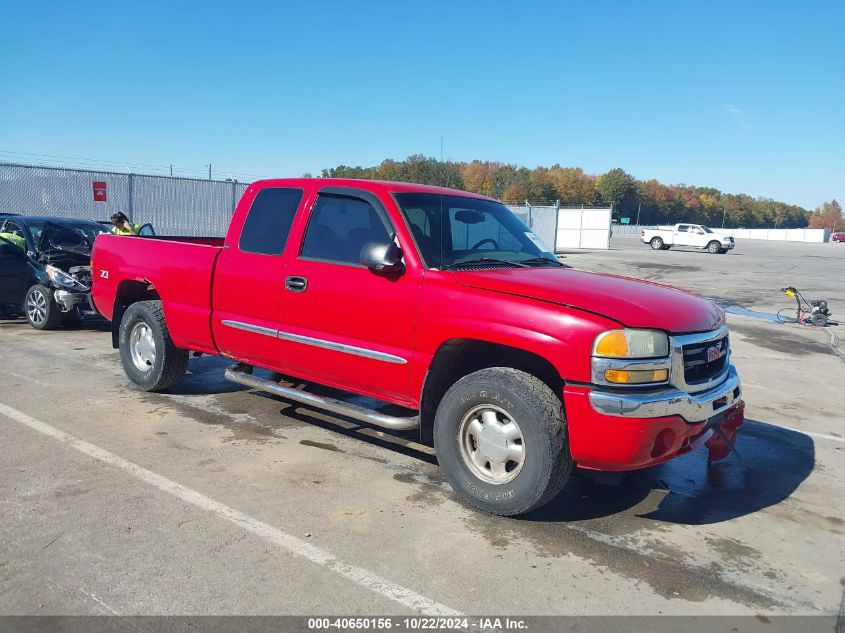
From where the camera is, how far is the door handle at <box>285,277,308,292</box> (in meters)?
4.89

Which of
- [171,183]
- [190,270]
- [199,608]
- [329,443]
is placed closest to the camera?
[199,608]

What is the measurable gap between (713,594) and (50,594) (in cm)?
306

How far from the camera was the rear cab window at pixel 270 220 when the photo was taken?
17.1 ft

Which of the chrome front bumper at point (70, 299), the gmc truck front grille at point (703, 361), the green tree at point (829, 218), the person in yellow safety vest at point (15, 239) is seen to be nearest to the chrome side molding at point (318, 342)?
the gmc truck front grille at point (703, 361)

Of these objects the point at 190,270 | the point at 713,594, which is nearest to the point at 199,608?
the point at 713,594

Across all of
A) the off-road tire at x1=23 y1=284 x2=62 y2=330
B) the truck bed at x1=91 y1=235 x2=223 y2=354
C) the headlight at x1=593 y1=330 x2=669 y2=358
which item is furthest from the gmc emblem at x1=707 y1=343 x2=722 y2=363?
the off-road tire at x1=23 y1=284 x2=62 y2=330

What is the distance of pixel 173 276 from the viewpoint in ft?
19.5

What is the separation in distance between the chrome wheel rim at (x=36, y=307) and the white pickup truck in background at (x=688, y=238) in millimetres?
40275

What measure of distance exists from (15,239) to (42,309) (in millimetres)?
1462

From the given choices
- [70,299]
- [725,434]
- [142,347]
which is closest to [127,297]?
[142,347]

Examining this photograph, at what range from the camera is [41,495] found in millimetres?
4039

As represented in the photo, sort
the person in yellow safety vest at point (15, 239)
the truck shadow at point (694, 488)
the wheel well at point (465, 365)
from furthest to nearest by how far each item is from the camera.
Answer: the person in yellow safety vest at point (15, 239) < the truck shadow at point (694, 488) < the wheel well at point (465, 365)

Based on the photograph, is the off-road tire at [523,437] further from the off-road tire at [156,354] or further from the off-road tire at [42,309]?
the off-road tire at [42,309]

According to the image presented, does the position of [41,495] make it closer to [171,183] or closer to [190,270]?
[190,270]
